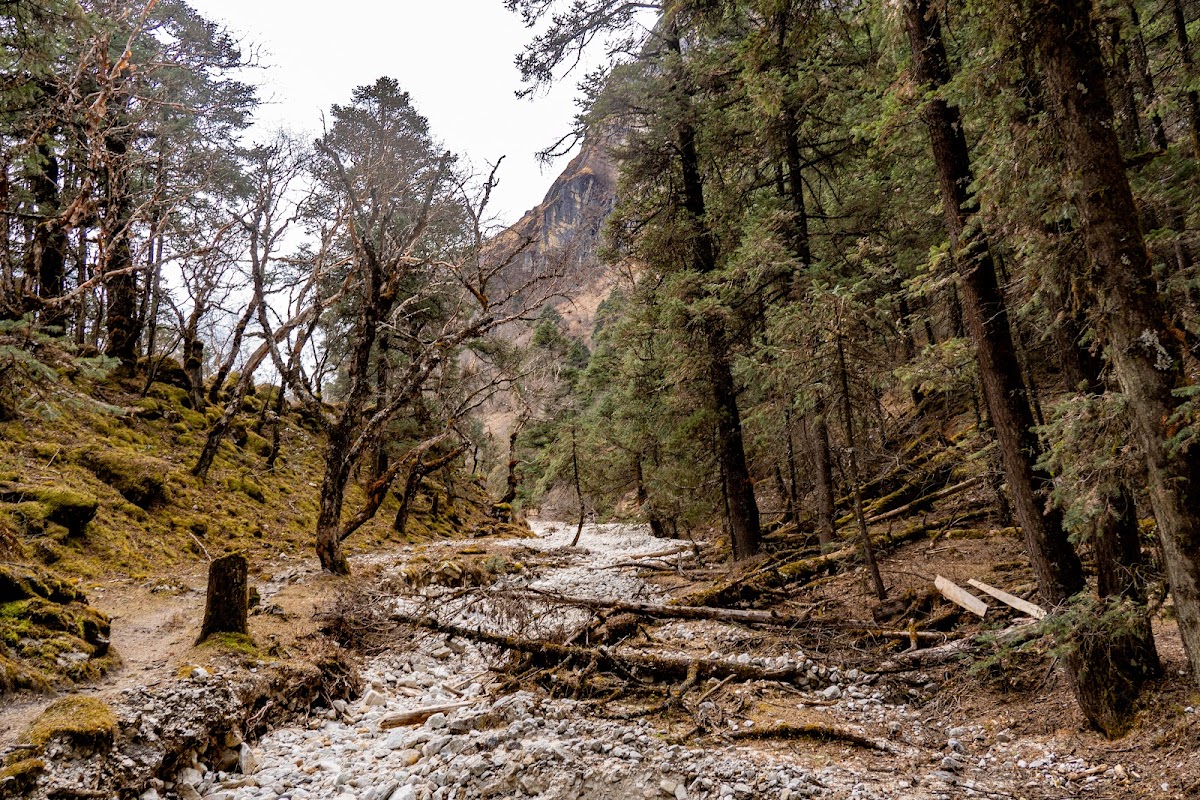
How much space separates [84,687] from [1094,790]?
7295mm

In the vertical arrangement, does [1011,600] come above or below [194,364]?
below

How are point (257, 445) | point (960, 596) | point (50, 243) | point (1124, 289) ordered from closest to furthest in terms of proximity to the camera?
point (1124, 289) < point (960, 596) < point (50, 243) < point (257, 445)

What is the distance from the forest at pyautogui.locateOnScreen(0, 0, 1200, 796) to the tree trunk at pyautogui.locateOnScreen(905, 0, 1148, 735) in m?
0.03

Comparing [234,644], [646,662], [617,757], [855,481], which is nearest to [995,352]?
[855,481]

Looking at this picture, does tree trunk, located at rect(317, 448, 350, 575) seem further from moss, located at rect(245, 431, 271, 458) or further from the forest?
moss, located at rect(245, 431, 271, 458)

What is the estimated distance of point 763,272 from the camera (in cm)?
1002

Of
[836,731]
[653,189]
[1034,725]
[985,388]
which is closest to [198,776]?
[836,731]

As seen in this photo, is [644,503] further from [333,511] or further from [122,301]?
[122,301]

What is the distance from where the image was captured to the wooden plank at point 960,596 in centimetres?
634

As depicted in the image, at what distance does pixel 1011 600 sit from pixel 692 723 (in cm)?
375

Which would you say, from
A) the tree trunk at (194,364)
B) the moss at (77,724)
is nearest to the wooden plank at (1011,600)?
the moss at (77,724)

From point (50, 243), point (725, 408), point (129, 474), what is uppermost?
point (50, 243)

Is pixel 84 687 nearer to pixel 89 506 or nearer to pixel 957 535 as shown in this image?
pixel 89 506

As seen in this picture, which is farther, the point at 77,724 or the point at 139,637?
the point at 139,637
